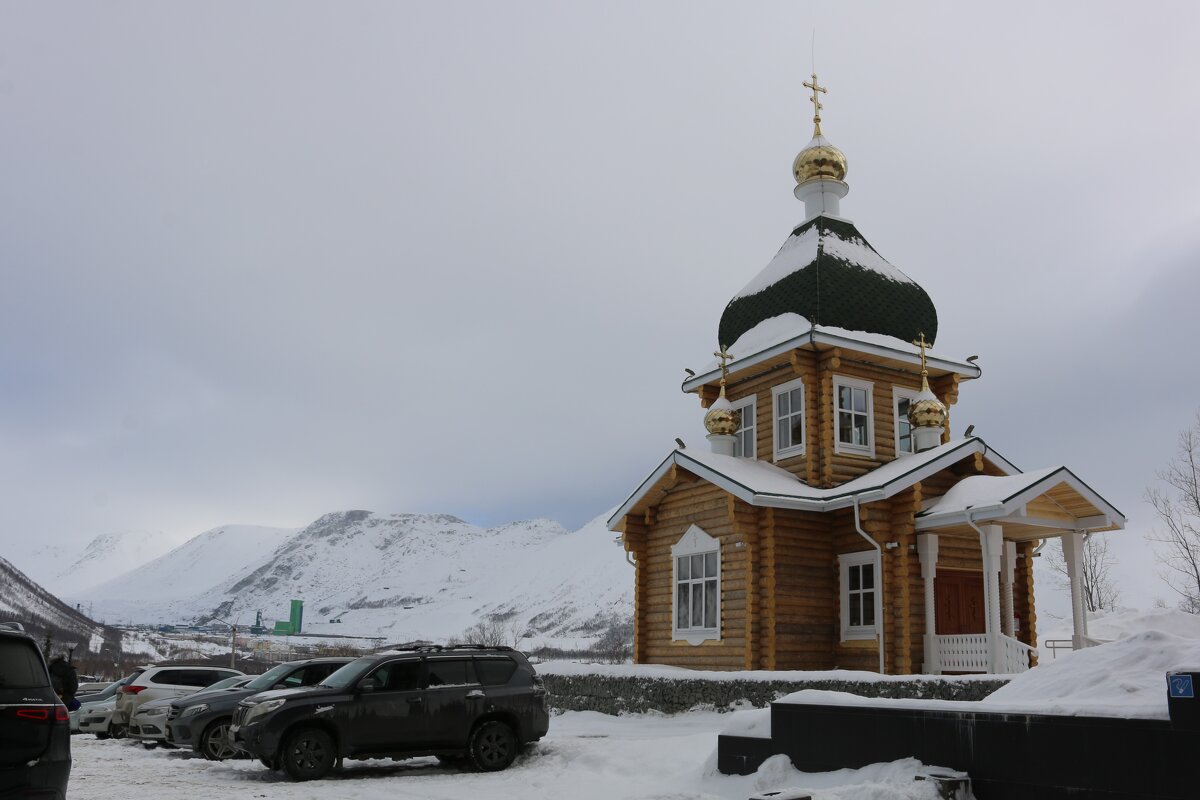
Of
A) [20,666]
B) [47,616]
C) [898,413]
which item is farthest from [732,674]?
[47,616]

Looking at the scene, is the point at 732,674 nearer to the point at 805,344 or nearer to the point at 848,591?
the point at 848,591

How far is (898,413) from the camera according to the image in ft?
76.5

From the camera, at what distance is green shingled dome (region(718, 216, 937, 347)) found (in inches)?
902

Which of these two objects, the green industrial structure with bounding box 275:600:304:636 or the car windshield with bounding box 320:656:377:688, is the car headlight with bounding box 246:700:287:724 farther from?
the green industrial structure with bounding box 275:600:304:636

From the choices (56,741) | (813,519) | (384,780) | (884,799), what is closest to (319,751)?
(384,780)

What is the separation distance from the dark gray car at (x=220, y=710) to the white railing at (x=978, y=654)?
421 inches

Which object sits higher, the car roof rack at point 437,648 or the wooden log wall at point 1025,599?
the wooden log wall at point 1025,599

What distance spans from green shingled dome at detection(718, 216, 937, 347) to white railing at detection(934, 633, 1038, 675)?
23.0 feet

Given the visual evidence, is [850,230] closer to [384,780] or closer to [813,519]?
[813,519]

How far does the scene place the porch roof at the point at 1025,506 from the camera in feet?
60.0

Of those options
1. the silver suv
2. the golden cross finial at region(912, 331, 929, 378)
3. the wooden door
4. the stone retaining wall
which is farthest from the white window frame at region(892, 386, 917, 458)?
the silver suv

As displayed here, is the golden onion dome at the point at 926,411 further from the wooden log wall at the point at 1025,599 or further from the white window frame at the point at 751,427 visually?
the white window frame at the point at 751,427

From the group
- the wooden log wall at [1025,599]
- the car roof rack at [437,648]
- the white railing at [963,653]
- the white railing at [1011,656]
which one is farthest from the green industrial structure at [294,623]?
the white railing at [1011,656]

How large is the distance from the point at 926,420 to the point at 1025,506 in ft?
13.6
